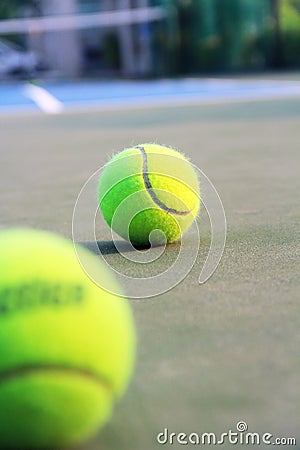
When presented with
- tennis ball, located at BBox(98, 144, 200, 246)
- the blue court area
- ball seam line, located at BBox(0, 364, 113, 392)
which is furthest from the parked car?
ball seam line, located at BBox(0, 364, 113, 392)

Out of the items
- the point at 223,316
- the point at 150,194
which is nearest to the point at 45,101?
the point at 150,194

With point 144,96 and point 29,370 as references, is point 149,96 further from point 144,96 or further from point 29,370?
point 29,370

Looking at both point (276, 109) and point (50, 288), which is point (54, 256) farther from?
point (276, 109)

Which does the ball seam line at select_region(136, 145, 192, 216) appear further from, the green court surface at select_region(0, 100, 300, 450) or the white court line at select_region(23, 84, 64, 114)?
the white court line at select_region(23, 84, 64, 114)

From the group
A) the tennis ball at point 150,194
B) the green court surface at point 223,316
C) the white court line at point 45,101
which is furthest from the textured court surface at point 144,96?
the tennis ball at point 150,194

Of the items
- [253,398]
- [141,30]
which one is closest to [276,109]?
[253,398]
